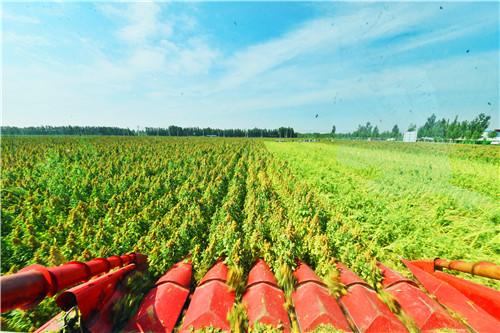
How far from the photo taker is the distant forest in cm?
842

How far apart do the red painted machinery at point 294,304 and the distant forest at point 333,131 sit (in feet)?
26.7

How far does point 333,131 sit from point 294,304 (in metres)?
22.3

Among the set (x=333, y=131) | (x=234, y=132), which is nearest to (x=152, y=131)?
(x=234, y=132)

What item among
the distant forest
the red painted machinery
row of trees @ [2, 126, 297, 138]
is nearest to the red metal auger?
the red painted machinery

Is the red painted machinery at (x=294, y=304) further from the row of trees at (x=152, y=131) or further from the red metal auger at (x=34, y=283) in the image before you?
the row of trees at (x=152, y=131)

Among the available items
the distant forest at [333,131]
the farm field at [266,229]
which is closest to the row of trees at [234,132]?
the distant forest at [333,131]

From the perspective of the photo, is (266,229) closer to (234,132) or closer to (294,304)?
(294,304)

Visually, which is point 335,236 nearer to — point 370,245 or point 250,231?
point 370,245

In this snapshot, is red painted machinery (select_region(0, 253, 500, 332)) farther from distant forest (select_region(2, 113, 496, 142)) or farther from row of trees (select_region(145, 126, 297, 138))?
row of trees (select_region(145, 126, 297, 138))

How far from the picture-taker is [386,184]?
28.6 ft

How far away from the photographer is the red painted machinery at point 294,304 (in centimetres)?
214

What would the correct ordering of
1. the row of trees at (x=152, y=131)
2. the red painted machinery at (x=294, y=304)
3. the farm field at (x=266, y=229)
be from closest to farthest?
the red painted machinery at (x=294, y=304)
the farm field at (x=266, y=229)
the row of trees at (x=152, y=131)

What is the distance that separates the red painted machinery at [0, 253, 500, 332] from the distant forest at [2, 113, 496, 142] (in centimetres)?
812

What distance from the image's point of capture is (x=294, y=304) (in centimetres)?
262
